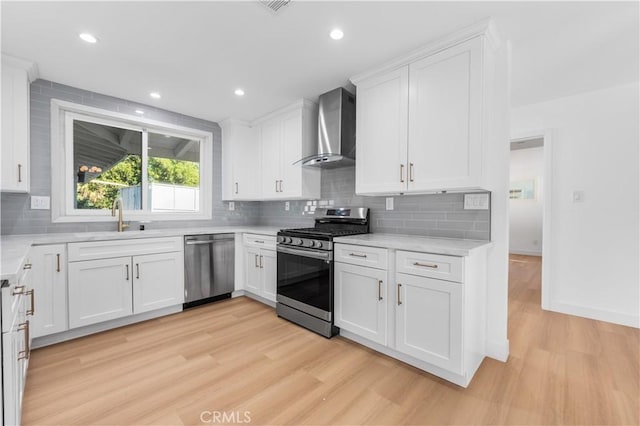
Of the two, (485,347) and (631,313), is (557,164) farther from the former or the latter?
(485,347)

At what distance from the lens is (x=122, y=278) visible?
269 centimetres

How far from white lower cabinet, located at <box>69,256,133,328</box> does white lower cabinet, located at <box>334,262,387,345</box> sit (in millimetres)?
2032

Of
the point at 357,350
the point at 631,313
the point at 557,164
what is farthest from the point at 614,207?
the point at 357,350

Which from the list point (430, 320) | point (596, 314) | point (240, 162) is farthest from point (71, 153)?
point (596, 314)

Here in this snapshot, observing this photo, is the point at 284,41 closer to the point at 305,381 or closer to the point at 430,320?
the point at 430,320

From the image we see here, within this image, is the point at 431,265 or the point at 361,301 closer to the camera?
the point at 431,265

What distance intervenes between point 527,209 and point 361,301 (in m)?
6.59

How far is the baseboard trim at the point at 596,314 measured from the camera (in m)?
2.75

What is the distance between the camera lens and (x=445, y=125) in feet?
6.97

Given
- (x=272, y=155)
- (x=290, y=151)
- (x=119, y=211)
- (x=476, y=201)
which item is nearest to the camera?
(x=476, y=201)

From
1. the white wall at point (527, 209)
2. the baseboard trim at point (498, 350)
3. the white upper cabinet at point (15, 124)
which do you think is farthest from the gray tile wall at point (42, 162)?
the white wall at point (527, 209)

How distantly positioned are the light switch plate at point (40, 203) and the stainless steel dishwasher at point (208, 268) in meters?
1.29

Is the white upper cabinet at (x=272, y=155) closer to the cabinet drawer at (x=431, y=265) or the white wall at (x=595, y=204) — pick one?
the cabinet drawer at (x=431, y=265)

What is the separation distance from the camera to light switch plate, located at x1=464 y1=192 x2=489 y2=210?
222 centimetres
